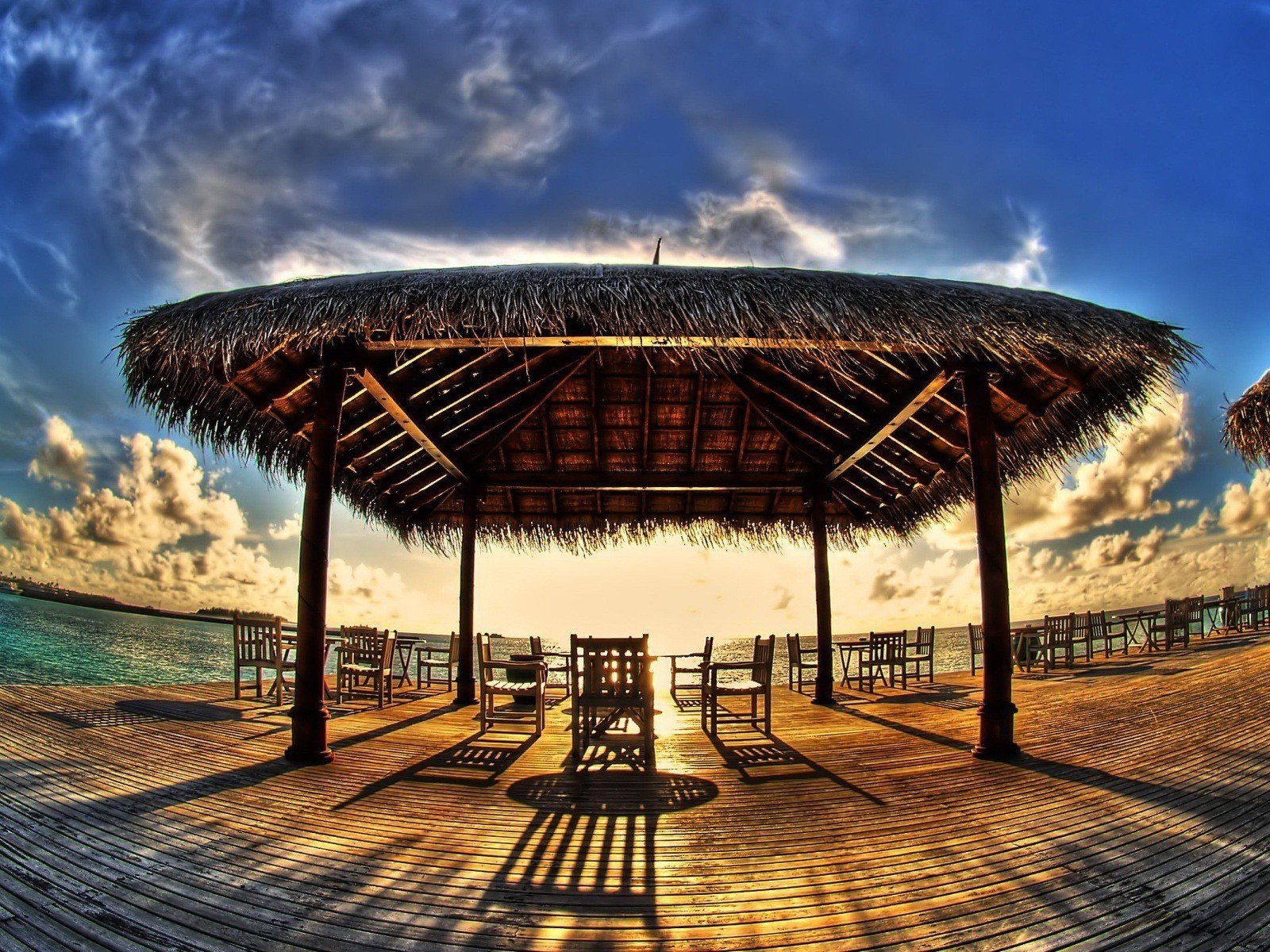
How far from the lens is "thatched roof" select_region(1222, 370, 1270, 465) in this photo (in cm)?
1024

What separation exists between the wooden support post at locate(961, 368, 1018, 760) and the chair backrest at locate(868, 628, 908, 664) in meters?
4.71

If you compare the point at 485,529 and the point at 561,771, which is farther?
the point at 485,529

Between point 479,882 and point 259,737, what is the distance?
3.98 meters

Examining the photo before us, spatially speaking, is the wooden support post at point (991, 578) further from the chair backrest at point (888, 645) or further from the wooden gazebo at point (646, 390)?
the chair backrest at point (888, 645)

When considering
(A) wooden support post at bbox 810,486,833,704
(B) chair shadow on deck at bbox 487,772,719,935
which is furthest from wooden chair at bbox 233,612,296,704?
(A) wooden support post at bbox 810,486,833,704

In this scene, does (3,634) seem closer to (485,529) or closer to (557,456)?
(485,529)

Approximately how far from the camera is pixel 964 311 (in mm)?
4883

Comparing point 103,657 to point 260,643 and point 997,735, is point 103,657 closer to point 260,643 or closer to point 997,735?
point 260,643

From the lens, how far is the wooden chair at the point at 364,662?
7.65 metres

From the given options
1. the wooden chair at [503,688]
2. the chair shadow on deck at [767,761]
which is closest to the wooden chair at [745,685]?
the chair shadow on deck at [767,761]

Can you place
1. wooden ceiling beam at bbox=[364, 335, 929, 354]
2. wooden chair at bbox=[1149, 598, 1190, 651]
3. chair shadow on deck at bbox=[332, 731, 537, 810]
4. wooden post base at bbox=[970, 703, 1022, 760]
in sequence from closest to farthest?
chair shadow on deck at bbox=[332, 731, 537, 810], wooden post base at bbox=[970, 703, 1022, 760], wooden ceiling beam at bbox=[364, 335, 929, 354], wooden chair at bbox=[1149, 598, 1190, 651]

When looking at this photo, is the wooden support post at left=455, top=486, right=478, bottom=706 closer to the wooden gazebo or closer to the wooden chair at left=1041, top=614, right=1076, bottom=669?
the wooden gazebo

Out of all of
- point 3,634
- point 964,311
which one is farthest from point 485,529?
point 3,634

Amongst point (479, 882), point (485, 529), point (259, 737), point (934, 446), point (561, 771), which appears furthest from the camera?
point (485, 529)
